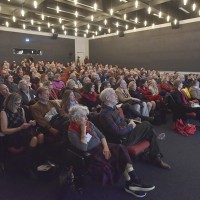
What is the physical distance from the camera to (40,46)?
49.1ft

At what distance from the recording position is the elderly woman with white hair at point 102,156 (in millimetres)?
2006

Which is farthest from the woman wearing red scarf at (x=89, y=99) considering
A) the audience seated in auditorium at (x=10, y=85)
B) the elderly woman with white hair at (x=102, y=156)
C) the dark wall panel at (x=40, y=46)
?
the dark wall panel at (x=40, y=46)

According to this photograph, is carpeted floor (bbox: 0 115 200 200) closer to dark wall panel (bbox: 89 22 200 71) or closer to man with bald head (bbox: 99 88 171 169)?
man with bald head (bbox: 99 88 171 169)

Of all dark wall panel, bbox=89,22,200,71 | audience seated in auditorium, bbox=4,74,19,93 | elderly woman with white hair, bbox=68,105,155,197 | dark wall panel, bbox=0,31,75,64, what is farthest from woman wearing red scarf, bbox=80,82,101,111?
dark wall panel, bbox=0,31,75,64

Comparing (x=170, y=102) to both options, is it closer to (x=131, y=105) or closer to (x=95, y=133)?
(x=131, y=105)

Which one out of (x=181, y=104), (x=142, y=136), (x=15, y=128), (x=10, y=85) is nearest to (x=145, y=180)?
(x=142, y=136)

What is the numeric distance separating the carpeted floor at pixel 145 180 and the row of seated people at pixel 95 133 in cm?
14

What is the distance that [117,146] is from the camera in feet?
7.18

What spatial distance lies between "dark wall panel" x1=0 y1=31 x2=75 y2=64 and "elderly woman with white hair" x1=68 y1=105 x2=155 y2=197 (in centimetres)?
1315

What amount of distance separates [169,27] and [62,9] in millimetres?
6184

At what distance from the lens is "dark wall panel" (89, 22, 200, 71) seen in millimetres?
11219

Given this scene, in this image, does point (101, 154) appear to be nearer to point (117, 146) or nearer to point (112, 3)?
point (117, 146)

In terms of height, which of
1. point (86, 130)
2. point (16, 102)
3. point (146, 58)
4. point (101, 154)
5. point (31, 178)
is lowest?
point (31, 178)

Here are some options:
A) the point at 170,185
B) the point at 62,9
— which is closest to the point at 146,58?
the point at 62,9
